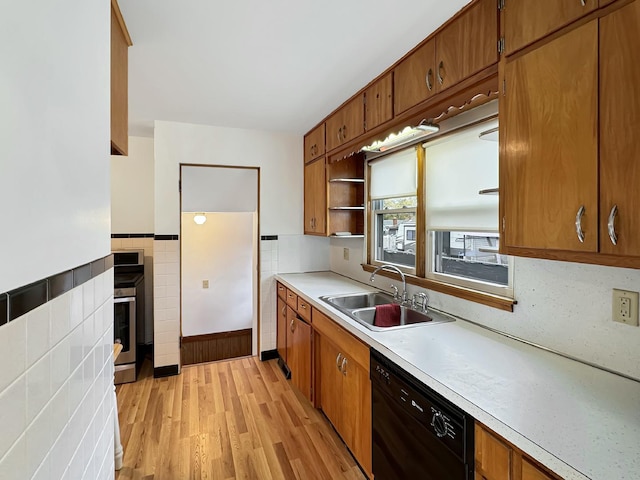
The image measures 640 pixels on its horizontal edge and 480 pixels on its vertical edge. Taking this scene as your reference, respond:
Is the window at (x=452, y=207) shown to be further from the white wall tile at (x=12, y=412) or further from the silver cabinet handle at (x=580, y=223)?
the white wall tile at (x=12, y=412)

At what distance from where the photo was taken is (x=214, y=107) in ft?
9.11

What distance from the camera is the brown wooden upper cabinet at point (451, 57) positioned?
1.36m

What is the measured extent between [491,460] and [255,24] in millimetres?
2033

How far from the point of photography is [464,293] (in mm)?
1887

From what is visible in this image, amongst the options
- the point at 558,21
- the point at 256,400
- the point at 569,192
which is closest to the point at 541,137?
the point at 569,192

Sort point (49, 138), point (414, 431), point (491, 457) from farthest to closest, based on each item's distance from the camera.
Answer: point (414, 431) < point (491, 457) < point (49, 138)

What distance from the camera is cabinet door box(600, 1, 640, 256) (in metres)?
0.92

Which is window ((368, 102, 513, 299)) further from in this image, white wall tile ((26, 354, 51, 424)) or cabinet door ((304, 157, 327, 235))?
white wall tile ((26, 354, 51, 424))

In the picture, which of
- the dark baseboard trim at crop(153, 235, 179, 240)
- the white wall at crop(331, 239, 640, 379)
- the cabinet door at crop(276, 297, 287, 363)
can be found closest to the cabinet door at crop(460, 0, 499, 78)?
the white wall at crop(331, 239, 640, 379)

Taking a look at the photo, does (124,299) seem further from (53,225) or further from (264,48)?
(53,225)

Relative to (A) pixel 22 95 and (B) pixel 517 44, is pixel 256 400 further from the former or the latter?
(B) pixel 517 44

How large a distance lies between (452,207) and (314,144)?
A: 5.61 ft

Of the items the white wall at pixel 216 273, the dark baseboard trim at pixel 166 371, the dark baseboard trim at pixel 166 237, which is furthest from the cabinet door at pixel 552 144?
the white wall at pixel 216 273

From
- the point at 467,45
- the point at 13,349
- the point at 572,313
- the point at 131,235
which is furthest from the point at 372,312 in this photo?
the point at 131,235
